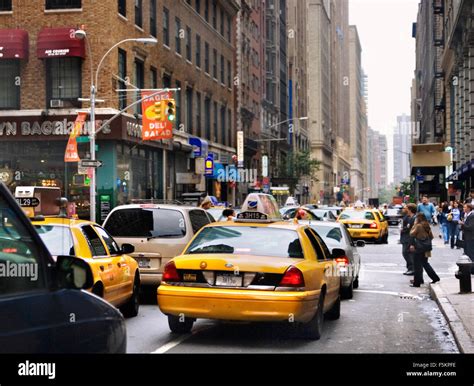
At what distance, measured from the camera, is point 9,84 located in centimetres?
3672

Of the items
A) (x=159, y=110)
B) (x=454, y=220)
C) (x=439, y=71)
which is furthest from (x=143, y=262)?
(x=439, y=71)

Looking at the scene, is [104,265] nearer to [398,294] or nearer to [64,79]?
[398,294]

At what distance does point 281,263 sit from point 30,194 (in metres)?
3.69

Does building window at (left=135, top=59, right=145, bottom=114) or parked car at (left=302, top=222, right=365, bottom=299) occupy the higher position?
building window at (left=135, top=59, right=145, bottom=114)

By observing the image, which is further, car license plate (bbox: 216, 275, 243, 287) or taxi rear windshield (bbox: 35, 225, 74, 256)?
taxi rear windshield (bbox: 35, 225, 74, 256)

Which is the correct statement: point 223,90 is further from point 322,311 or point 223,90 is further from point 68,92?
point 322,311

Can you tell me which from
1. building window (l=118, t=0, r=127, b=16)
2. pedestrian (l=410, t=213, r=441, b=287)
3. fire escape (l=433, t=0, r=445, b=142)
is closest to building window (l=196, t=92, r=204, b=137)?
building window (l=118, t=0, r=127, b=16)

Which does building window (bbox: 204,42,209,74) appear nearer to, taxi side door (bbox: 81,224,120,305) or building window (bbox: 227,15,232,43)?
building window (bbox: 227,15,232,43)

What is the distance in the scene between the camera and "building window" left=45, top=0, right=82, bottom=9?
36312 millimetres

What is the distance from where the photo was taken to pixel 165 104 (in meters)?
35.7

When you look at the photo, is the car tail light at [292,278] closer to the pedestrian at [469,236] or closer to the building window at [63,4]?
the pedestrian at [469,236]

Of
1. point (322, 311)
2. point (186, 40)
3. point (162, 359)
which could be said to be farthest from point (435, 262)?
point (186, 40)

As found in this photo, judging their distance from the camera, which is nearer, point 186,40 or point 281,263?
point 281,263

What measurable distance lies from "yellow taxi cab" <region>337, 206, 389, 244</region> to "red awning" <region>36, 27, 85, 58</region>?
1395 centimetres
